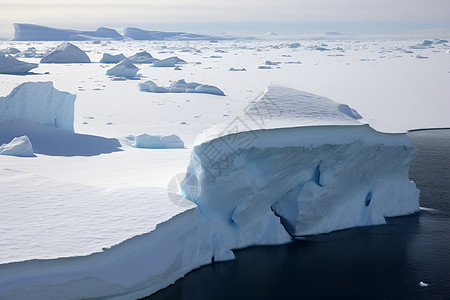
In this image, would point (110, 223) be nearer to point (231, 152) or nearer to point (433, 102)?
point (231, 152)

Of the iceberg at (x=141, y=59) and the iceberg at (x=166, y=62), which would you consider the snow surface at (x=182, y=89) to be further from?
the iceberg at (x=141, y=59)

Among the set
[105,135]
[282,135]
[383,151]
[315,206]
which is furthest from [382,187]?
[105,135]

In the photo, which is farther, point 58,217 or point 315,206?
point 315,206

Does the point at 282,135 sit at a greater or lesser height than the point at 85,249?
greater

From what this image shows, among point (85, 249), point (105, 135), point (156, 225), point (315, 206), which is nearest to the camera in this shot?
point (85, 249)

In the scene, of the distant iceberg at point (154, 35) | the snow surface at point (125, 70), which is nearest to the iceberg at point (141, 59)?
the snow surface at point (125, 70)

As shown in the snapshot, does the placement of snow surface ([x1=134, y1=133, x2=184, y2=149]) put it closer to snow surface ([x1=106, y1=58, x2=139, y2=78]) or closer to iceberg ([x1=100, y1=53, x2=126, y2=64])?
snow surface ([x1=106, y1=58, x2=139, y2=78])

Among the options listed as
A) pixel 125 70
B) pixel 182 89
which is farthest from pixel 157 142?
pixel 125 70
